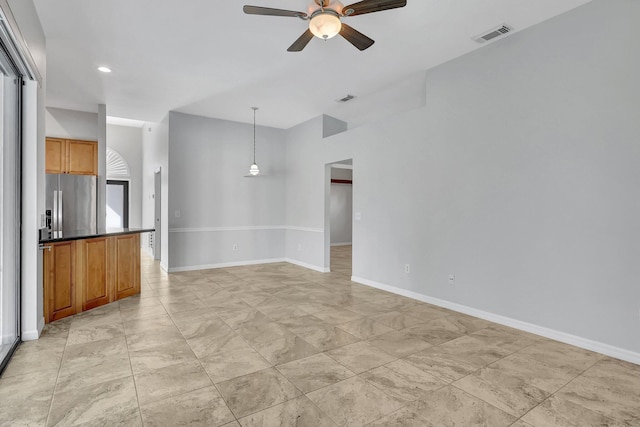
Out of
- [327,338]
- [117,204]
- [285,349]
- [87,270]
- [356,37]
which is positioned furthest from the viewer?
[117,204]

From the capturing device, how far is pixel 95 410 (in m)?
2.02

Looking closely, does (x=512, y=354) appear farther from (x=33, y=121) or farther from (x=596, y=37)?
(x=33, y=121)

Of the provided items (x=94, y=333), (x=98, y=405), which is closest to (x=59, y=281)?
(x=94, y=333)

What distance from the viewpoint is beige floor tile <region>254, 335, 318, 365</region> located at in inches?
109

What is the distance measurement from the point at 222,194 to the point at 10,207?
415 centimetres

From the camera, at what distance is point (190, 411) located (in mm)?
Answer: 2016

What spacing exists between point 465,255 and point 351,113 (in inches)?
138

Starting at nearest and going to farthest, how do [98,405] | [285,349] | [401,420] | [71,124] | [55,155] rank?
[401,420] → [98,405] → [285,349] → [55,155] → [71,124]

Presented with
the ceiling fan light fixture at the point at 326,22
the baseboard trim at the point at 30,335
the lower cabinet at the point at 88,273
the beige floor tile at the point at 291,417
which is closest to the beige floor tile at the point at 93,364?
the baseboard trim at the point at 30,335

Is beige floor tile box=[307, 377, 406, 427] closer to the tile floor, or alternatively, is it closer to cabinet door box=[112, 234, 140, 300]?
the tile floor

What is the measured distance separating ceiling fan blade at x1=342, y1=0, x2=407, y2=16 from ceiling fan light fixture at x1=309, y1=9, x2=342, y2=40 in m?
0.10

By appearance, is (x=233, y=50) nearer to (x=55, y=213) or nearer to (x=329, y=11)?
(x=329, y=11)

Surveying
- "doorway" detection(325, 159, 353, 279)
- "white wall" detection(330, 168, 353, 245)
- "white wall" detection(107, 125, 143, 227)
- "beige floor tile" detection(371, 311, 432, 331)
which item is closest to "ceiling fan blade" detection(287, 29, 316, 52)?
"beige floor tile" detection(371, 311, 432, 331)

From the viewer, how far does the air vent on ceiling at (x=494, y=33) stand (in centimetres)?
342
